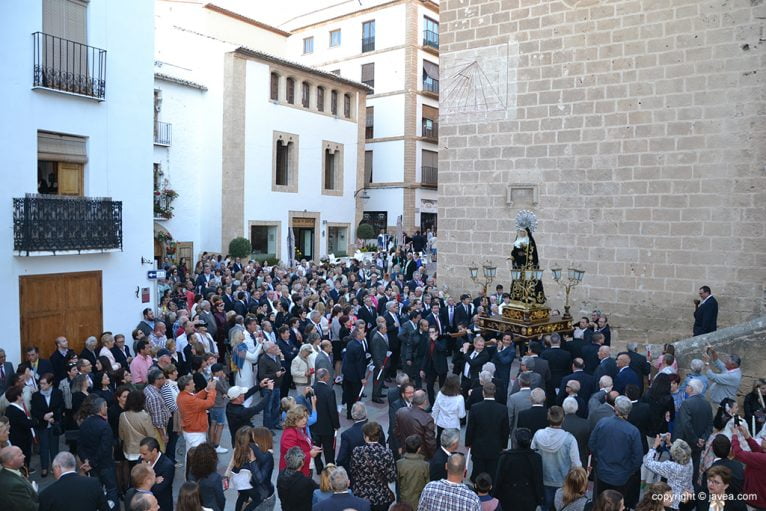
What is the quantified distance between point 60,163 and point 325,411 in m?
7.36

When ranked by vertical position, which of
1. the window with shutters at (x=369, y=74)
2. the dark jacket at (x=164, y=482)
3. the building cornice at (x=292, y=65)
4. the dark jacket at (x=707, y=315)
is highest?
the window with shutters at (x=369, y=74)

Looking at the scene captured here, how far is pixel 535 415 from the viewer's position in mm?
6688

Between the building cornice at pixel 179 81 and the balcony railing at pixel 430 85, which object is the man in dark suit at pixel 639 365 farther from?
the balcony railing at pixel 430 85

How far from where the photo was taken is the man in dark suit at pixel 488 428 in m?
6.72

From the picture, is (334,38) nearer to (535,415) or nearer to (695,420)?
(535,415)

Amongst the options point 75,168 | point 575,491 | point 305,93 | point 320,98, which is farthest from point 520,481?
point 320,98

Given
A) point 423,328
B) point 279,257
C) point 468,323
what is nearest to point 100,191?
point 423,328

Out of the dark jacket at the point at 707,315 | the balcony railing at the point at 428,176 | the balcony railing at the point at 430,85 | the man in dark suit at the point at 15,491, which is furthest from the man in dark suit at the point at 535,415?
the balcony railing at the point at 430,85

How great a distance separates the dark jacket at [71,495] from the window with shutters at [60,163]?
7.65m

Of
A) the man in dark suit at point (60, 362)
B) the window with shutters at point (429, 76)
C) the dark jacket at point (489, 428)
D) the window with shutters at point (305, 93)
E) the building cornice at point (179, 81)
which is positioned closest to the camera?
the dark jacket at point (489, 428)

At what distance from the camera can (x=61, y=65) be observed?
36.2 feet

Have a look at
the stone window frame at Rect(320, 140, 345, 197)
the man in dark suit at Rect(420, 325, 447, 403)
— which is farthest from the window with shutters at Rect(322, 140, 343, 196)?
the man in dark suit at Rect(420, 325, 447, 403)

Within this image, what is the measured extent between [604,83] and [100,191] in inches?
420

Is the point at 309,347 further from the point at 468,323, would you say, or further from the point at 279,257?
the point at 279,257
